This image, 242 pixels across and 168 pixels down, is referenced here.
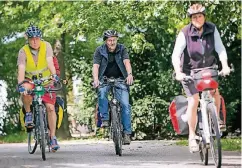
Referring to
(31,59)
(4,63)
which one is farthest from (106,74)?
(4,63)

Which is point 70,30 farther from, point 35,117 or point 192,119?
point 192,119

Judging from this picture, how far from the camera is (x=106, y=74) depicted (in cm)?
1059

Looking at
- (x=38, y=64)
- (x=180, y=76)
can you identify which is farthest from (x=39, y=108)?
(x=180, y=76)

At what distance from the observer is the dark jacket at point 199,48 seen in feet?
26.5

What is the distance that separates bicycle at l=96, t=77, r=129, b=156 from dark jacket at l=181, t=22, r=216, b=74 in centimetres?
227

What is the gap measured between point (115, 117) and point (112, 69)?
0.82 metres

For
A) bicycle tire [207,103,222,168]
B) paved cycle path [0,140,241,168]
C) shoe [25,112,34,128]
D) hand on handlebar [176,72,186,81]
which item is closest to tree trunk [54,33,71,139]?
paved cycle path [0,140,241,168]

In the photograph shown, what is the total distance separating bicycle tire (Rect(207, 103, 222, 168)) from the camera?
7512 millimetres

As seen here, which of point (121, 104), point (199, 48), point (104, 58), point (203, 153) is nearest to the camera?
point (199, 48)

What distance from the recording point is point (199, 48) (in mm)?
8086

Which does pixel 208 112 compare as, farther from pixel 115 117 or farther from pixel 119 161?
pixel 115 117

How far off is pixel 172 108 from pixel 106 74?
2.23 meters

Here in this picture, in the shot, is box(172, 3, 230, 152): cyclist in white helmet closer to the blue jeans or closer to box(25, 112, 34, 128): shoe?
the blue jeans

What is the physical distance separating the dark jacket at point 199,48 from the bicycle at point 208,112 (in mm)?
127
